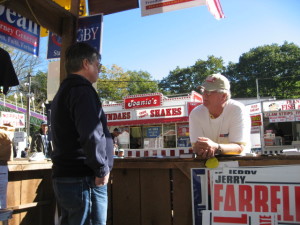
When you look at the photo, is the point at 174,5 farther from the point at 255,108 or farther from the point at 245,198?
the point at 255,108

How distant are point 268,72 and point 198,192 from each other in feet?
199

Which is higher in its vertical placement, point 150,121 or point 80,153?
point 150,121

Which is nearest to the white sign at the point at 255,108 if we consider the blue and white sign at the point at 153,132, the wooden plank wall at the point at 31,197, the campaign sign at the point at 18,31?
the blue and white sign at the point at 153,132

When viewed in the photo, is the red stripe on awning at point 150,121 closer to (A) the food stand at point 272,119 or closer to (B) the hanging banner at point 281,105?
(A) the food stand at point 272,119

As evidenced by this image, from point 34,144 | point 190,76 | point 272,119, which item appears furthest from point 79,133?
point 190,76

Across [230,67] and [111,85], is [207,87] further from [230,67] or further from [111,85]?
[230,67]

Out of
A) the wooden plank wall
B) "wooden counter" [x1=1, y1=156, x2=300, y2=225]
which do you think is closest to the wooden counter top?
"wooden counter" [x1=1, y1=156, x2=300, y2=225]

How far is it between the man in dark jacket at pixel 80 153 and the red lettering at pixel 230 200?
0.98 m

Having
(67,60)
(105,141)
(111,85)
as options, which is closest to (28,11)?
(67,60)

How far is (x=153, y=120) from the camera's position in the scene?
2041 centimetres

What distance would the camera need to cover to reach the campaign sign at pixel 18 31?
376 centimetres

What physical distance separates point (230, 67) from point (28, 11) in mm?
63420

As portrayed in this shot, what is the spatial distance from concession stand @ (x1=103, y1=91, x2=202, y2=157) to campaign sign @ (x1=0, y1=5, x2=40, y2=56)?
15.8 metres

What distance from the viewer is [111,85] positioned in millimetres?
50875
